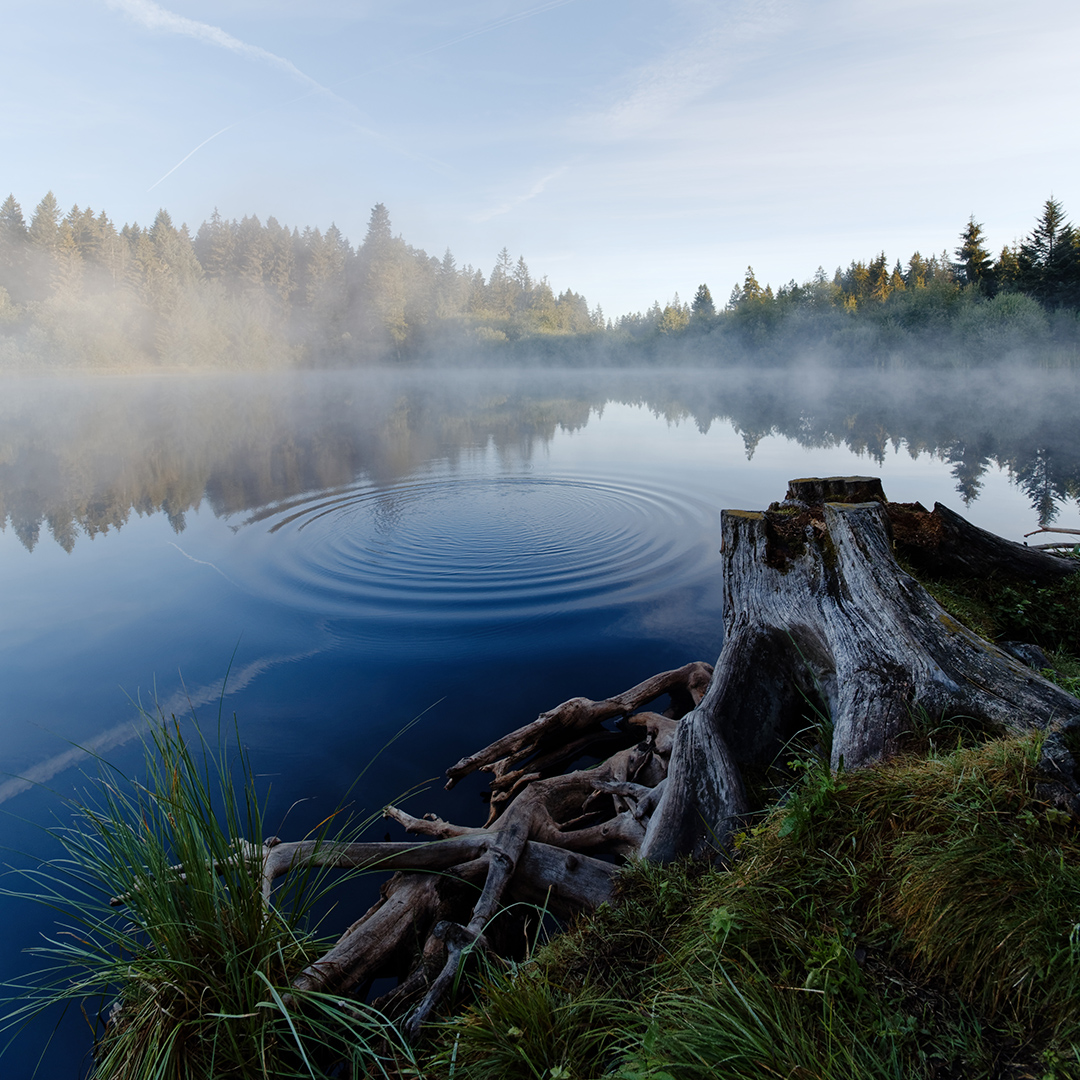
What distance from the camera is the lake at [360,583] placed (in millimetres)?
4910

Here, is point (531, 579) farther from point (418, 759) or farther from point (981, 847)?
point (981, 847)

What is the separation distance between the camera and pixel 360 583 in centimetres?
770

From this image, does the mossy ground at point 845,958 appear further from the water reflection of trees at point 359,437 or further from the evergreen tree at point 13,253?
the evergreen tree at point 13,253

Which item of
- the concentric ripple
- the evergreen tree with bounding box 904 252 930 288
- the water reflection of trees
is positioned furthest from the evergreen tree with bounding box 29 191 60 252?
the evergreen tree with bounding box 904 252 930 288

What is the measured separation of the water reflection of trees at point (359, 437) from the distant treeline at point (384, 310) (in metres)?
A: 16.4

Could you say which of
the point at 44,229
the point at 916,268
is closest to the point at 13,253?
the point at 44,229

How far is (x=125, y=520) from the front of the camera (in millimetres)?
11000

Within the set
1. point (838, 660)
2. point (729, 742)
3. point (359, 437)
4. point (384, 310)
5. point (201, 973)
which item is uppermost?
point (384, 310)

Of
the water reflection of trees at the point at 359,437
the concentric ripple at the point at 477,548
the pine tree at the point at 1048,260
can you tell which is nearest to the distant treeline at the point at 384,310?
the pine tree at the point at 1048,260

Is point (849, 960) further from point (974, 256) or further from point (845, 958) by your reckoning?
point (974, 256)

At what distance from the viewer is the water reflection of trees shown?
491 inches

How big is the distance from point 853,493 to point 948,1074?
3.65 m

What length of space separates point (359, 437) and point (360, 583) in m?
13.2

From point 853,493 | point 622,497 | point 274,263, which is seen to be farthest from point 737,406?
point 274,263
